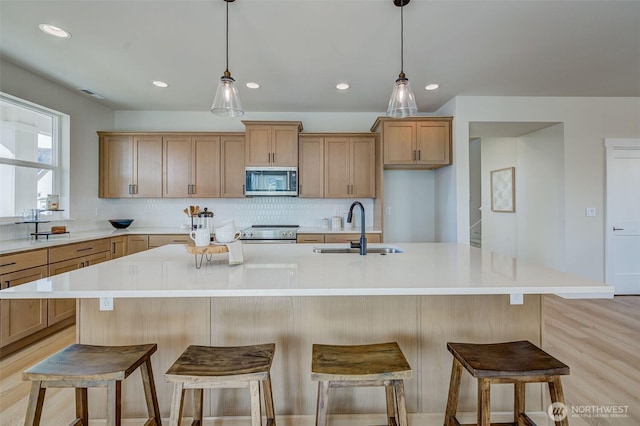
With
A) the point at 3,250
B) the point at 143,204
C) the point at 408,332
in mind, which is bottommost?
the point at 408,332

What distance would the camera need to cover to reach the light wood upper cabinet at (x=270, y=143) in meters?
4.11

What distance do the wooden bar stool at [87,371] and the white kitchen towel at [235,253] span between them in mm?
543

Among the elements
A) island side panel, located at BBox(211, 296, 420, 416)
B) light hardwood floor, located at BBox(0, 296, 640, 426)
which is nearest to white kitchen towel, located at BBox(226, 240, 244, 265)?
island side panel, located at BBox(211, 296, 420, 416)

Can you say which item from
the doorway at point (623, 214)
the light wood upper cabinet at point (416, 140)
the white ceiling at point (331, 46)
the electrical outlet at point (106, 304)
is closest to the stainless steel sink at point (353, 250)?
the electrical outlet at point (106, 304)

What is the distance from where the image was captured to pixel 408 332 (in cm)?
163

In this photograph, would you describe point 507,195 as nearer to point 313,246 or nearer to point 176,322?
point 313,246

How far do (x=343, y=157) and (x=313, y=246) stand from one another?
216 cm

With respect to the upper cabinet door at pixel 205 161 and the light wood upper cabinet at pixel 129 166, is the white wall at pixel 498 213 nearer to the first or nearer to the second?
the upper cabinet door at pixel 205 161

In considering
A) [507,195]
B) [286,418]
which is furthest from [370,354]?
[507,195]

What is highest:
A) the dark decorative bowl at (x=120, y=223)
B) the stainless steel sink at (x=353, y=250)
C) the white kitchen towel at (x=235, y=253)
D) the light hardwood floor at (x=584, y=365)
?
the dark decorative bowl at (x=120, y=223)

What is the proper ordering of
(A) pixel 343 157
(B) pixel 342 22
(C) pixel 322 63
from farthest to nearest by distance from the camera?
(A) pixel 343 157 → (C) pixel 322 63 → (B) pixel 342 22

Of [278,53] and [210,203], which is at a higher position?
[278,53]

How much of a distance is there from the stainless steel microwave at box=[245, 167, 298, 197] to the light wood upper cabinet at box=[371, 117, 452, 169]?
127 cm

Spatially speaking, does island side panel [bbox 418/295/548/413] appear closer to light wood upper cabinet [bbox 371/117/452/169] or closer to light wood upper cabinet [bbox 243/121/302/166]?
light wood upper cabinet [bbox 371/117/452/169]
